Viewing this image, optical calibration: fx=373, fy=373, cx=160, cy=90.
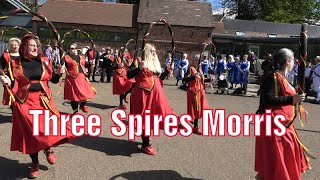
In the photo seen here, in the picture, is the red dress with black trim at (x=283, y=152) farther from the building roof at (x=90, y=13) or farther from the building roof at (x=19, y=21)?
the building roof at (x=19, y=21)

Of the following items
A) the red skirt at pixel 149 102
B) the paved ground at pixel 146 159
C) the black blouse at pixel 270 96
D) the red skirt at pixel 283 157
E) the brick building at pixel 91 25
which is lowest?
the paved ground at pixel 146 159

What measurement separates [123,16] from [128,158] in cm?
2954

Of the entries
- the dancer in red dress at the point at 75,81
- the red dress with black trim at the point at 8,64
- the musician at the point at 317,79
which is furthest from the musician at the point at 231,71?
the red dress with black trim at the point at 8,64

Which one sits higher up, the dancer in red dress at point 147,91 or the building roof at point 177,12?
the building roof at point 177,12

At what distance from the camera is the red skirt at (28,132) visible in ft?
15.2

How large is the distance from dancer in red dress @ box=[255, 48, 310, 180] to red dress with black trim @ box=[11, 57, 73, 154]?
2.49 meters

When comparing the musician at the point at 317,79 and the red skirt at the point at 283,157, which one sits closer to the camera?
the red skirt at the point at 283,157

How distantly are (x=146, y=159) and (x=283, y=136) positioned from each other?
8.21 feet

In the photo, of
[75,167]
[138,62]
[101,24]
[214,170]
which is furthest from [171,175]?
[101,24]

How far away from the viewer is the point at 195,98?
7703mm

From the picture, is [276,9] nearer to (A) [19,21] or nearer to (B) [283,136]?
(A) [19,21]

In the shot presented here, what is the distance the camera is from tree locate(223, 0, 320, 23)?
2174 inches

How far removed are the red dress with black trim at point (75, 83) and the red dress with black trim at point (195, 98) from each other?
2.57 metres

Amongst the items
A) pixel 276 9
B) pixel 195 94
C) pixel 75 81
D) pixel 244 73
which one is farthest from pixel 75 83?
pixel 276 9
